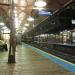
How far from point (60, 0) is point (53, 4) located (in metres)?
1.76

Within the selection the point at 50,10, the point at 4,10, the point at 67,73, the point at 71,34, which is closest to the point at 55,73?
the point at 67,73

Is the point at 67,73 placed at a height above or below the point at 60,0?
below

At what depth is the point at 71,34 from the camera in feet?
59.5

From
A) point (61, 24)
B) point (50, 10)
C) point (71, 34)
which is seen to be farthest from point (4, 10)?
point (71, 34)

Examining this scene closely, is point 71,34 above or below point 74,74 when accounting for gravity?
above

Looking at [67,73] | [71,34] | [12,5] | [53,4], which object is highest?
[53,4]

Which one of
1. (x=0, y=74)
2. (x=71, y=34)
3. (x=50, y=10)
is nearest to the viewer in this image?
(x=0, y=74)

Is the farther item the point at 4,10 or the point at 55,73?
the point at 4,10

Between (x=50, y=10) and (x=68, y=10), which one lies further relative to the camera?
(x=50, y=10)

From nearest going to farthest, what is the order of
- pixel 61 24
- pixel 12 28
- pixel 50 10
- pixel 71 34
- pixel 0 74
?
pixel 0 74, pixel 12 28, pixel 71 34, pixel 61 24, pixel 50 10

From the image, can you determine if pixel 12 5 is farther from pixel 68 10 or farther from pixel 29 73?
pixel 68 10

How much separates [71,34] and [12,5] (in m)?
6.45

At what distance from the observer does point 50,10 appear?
25156 mm

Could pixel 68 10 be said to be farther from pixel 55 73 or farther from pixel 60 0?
pixel 55 73
